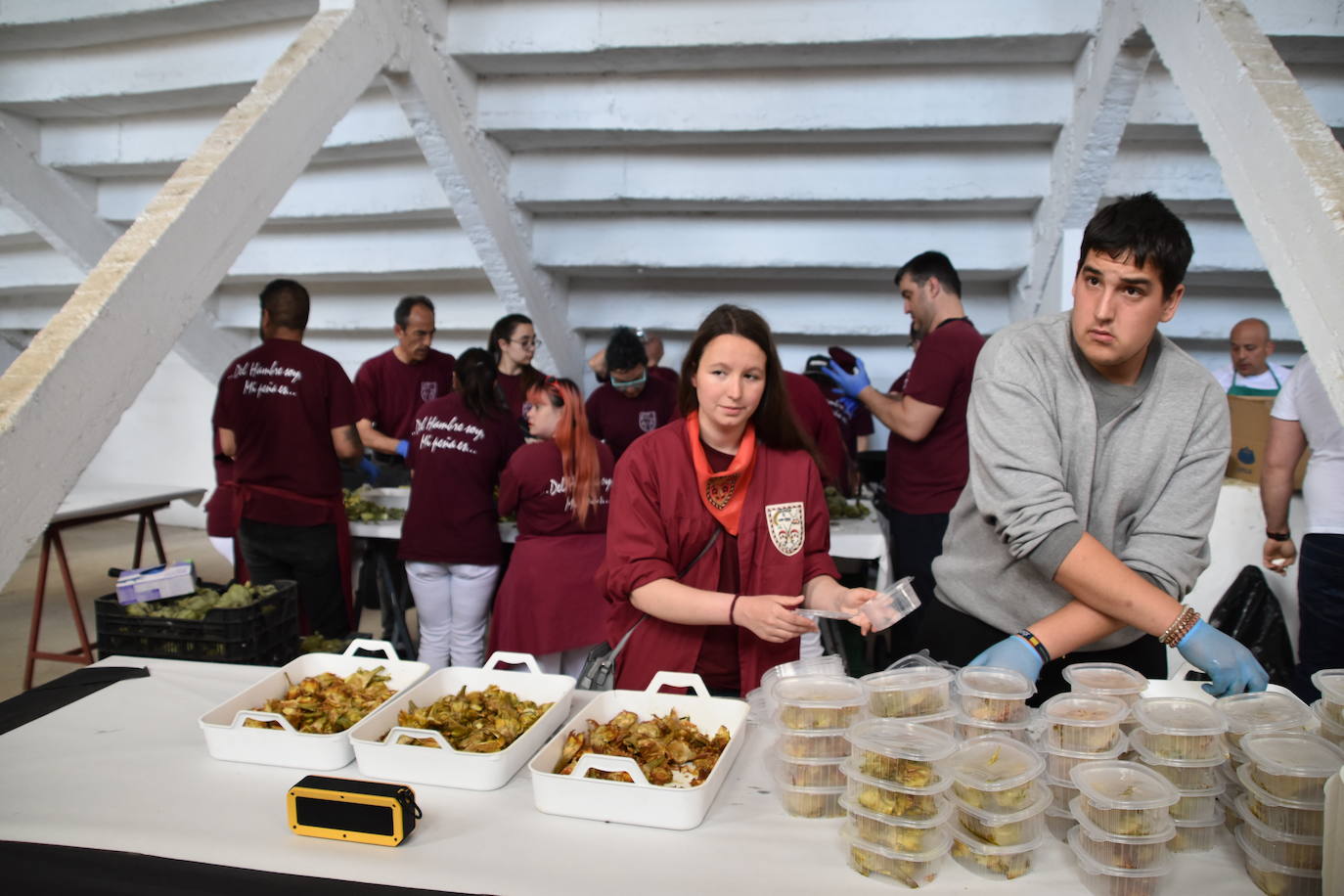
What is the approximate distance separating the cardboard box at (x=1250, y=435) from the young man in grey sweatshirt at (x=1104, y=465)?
9.44 ft

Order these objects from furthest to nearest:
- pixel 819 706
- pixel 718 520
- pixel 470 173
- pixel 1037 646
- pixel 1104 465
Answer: pixel 470 173 < pixel 718 520 < pixel 1104 465 < pixel 1037 646 < pixel 819 706

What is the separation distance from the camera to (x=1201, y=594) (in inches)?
160

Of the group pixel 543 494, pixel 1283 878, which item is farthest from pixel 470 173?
pixel 1283 878

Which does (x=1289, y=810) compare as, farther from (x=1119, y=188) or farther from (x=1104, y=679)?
(x=1119, y=188)

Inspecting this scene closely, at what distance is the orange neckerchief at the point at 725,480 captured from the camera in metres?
2.00

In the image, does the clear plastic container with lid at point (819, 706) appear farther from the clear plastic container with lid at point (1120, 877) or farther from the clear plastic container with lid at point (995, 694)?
the clear plastic container with lid at point (1120, 877)

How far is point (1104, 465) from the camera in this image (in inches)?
69.5

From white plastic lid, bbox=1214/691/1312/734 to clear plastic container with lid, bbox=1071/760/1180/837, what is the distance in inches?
8.2

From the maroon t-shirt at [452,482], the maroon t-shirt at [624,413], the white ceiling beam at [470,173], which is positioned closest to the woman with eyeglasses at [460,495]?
the maroon t-shirt at [452,482]

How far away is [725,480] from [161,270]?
184 centimetres

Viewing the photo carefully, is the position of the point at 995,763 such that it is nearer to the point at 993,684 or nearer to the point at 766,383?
the point at 993,684

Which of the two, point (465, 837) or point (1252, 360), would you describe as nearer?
point (465, 837)

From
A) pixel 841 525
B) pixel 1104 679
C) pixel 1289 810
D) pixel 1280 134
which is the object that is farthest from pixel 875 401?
pixel 1289 810

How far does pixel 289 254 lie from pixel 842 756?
486 centimetres
